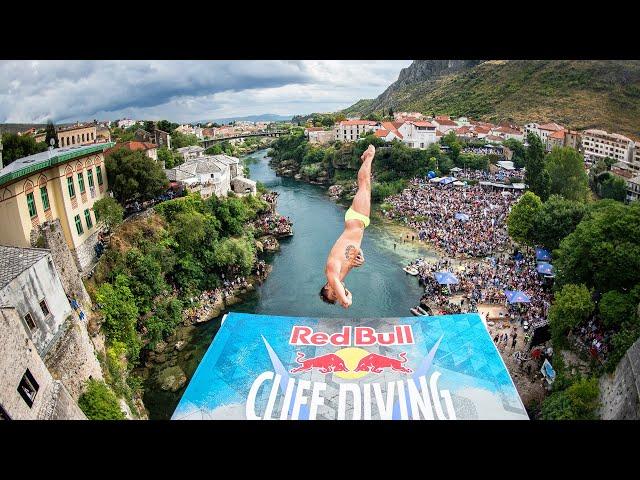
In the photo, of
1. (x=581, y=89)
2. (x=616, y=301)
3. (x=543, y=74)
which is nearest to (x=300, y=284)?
(x=616, y=301)

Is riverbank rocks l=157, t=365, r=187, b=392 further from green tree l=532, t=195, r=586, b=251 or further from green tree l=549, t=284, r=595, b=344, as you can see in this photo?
green tree l=532, t=195, r=586, b=251

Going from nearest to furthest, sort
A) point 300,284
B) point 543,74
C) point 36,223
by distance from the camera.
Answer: point 36,223 → point 300,284 → point 543,74

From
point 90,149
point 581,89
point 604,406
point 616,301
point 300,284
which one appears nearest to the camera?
point 604,406

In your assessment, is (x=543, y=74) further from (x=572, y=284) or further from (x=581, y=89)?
(x=572, y=284)

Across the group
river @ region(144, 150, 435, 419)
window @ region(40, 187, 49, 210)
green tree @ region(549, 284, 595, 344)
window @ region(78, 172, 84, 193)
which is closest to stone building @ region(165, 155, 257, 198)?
river @ region(144, 150, 435, 419)

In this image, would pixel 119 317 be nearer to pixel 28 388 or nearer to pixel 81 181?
pixel 81 181
